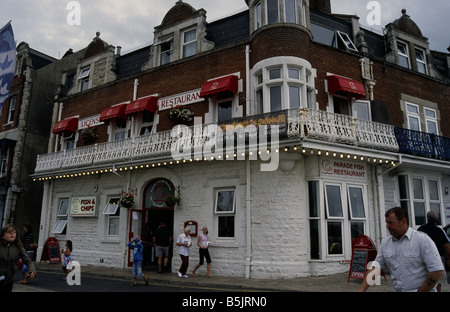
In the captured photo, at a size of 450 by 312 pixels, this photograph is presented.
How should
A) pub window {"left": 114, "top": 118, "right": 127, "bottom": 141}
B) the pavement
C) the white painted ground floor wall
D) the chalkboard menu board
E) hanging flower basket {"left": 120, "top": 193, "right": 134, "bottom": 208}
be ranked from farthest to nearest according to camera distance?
pub window {"left": 114, "top": 118, "right": 127, "bottom": 141} → the chalkboard menu board → hanging flower basket {"left": 120, "top": 193, "right": 134, "bottom": 208} → the white painted ground floor wall → the pavement

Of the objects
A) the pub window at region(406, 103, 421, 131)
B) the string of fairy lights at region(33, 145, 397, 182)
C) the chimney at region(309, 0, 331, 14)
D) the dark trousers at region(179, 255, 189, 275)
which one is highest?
the chimney at region(309, 0, 331, 14)

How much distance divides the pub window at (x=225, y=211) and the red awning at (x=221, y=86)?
3.88 m

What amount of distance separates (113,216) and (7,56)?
803 centimetres

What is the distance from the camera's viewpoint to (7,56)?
46.5ft

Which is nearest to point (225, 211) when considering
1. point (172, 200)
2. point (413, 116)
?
point (172, 200)

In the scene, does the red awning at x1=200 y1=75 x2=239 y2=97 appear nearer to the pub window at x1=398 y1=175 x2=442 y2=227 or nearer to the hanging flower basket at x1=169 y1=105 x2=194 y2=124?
the hanging flower basket at x1=169 y1=105 x2=194 y2=124

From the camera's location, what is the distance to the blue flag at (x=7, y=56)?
13953mm

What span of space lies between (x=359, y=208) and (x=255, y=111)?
526 cm

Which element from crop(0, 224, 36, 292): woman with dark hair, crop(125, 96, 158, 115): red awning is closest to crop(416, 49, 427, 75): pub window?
crop(125, 96, 158, 115): red awning

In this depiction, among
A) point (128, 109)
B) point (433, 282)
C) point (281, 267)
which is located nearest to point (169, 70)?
point (128, 109)

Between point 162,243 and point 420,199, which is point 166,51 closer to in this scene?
point 162,243

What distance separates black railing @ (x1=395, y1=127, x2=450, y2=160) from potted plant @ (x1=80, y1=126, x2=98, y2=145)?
1420 cm

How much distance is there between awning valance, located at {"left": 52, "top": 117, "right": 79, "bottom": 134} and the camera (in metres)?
19.2

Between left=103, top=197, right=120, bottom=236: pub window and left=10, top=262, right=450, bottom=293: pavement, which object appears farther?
left=103, top=197, right=120, bottom=236: pub window
